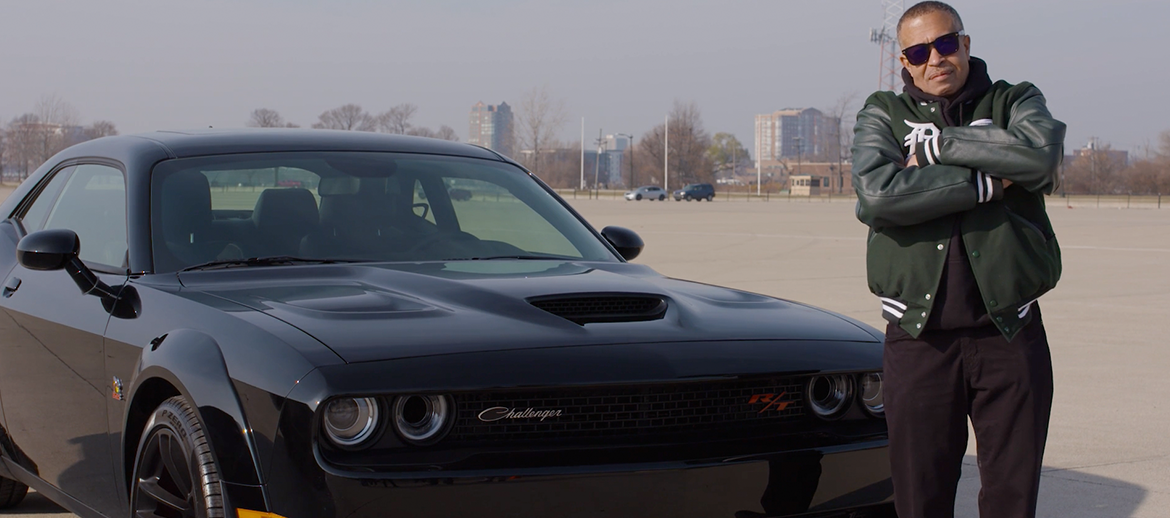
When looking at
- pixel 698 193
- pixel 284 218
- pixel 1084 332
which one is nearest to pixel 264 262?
pixel 284 218

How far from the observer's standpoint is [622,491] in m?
2.62

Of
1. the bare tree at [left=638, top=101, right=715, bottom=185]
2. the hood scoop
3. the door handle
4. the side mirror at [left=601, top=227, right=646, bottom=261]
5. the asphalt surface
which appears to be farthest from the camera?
the bare tree at [left=638, top=101, right=715, bottom=185]

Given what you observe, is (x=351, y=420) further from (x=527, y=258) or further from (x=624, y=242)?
(x=624, y=242)

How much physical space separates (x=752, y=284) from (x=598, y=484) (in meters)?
11.4

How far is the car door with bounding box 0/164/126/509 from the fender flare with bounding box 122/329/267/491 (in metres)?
0.43

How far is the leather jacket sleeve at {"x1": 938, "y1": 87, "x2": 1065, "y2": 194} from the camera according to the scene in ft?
8.40

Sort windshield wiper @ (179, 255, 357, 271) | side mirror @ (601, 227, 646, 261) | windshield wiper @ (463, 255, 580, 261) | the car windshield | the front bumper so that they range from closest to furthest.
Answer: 1. the front bumper
2. windshield wiper @ (179, 255, 357, 271)
3. the car windshield
4. windshield wiper @ (463, 255, 580, 261)
5. side mirror @ (601, 227, 646, 261)

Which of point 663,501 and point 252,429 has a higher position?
point 252,429

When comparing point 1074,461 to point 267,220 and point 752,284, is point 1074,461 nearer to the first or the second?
point 267,220

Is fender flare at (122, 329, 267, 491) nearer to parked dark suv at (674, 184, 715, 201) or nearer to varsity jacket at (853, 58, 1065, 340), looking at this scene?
varsity jacket at (853, 58, 1065, 340)

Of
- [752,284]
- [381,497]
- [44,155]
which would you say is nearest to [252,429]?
[381,497]

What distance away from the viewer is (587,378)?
106 inches

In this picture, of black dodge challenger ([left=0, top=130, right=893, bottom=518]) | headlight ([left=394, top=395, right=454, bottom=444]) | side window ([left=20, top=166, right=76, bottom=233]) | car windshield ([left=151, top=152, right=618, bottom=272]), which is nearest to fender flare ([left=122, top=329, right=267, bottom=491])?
black dodge challenger ([left=0, top=130, right=893, bottom=518])

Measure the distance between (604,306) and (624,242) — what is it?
1527 millimetres
